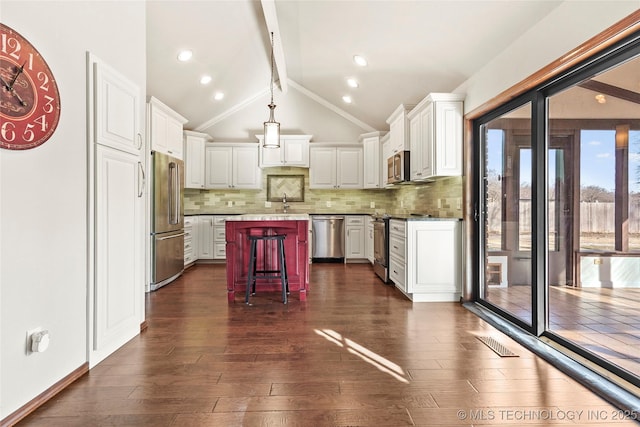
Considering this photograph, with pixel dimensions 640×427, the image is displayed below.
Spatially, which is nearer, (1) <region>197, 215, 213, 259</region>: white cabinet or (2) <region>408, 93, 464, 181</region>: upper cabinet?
(2) <region>408, 93, 464, 181</region>: upper cabinet

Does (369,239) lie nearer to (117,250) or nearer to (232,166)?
(232,166)

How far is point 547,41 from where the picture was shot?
2539mm

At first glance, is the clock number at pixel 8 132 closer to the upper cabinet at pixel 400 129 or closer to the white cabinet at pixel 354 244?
the upper cabinet at pixel 400 129

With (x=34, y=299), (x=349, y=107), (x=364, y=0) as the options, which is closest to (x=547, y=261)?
(x=364, y=0)

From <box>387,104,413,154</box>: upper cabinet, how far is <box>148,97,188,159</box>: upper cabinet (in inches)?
125

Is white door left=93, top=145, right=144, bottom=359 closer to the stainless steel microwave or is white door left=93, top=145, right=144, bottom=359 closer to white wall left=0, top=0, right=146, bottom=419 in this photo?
white wall left=0, top=0, right=146, bottom=419

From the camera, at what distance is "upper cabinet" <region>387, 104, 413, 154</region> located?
4.70 meters

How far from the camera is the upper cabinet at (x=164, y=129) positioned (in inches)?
176

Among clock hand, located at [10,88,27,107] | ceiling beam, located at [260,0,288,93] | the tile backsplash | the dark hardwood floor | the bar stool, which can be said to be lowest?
the dark hardwood floor

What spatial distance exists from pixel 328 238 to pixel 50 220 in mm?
4993

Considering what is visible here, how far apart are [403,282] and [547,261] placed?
5.20ft

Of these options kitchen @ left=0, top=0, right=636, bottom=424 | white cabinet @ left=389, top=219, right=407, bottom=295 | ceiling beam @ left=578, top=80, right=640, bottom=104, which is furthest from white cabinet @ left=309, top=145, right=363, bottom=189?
ceiling beam @ left=578, top=80, right=640, bottom=104

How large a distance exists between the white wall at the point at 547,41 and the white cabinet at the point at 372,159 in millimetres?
2811

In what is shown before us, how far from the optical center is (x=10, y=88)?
64.3 inches
